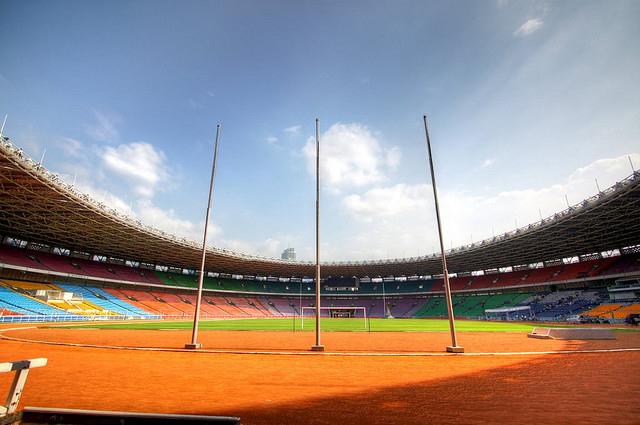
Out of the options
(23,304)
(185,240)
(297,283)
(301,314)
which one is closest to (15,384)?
(301,314)

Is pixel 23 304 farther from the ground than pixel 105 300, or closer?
closer

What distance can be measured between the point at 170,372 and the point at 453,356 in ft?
37.3

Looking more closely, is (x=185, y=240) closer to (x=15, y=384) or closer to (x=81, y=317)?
(x=81, y=317)

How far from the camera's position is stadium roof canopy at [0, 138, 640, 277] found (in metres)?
29.8

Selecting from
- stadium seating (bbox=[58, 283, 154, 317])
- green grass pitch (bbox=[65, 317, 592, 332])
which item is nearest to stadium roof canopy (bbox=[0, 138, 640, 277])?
stadium seating (bbox=[58, 283, 154, 317])

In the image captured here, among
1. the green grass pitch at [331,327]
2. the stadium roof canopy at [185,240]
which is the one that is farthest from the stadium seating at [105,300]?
the green grass pitch at [331,327]

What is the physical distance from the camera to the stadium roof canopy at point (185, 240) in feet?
97.8

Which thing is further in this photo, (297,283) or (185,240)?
(297,283)

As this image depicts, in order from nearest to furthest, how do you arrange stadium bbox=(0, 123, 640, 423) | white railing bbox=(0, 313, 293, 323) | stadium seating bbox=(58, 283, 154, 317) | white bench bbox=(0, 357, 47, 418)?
white bench bbox=(0, 357, 47, 418) < stadium bbox=(0, 123, 640, 423) < white railing bbox=(0, 313, 293, 323) < stadium seating bbox=(58, 283, 154, 317)

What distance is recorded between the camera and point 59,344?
15664mm

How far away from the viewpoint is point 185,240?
53.5m

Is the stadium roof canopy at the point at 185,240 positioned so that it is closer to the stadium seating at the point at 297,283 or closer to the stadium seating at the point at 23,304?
the stadium seating at the point at 297,283

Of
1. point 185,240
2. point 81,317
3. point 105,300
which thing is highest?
point 185,240

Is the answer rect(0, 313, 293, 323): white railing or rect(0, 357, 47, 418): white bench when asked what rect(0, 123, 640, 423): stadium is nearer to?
rect(0, 313, 293, 323): white railing
